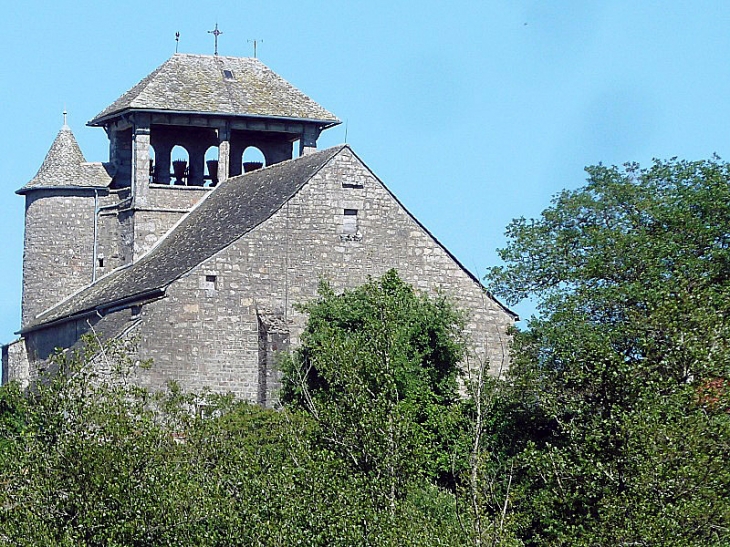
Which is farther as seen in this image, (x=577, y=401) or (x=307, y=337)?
(x=307, y=337)

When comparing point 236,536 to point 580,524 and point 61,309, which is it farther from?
point 61,309

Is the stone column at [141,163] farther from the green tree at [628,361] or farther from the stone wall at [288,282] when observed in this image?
the green tree at [628,361]

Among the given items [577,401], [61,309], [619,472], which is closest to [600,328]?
[577,401]

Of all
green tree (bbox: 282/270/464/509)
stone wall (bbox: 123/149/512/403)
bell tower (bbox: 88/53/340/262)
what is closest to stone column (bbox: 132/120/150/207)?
bell tower (bbox: 88/53/340/262)

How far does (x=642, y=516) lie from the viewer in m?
28.4

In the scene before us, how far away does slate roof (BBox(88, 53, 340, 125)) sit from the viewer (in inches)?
1834

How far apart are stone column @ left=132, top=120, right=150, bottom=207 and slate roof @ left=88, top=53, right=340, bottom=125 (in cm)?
60

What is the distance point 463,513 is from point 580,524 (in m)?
1.73

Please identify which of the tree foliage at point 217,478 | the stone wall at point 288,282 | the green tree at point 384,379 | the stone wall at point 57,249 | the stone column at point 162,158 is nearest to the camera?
the tree foliage at point 217,478

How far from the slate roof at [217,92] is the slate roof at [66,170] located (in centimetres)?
96

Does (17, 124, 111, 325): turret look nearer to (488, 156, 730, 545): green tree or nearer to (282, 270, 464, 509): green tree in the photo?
(282, 270, 464, 509): green tree

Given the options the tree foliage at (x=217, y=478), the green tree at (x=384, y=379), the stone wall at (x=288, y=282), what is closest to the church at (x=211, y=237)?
the stone wall at (x=288, y=282)

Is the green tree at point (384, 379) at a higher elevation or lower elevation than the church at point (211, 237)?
lower

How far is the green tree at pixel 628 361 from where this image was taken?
29062 mm
